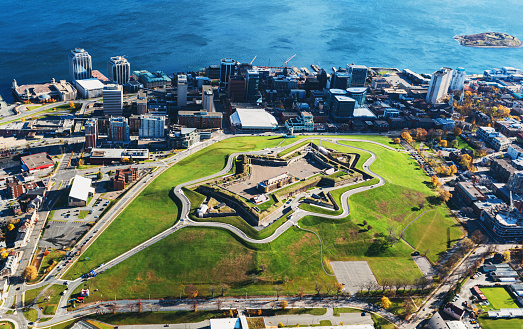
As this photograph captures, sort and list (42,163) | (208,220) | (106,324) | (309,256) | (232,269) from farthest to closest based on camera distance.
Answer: (42,163), (208,220), (309,256), (232,269), (106,324)

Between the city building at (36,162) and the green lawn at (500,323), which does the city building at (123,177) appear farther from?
the green lawn at (500,323)

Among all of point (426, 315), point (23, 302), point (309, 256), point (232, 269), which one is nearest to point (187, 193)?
point (232, 269)

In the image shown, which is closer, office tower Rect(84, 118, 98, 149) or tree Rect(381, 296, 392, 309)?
tree Rect(381, 296, 392, 309)

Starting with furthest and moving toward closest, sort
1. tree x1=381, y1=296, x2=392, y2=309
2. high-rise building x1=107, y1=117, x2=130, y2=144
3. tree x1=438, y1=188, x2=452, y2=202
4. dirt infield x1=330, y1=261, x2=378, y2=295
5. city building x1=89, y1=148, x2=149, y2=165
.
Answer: high-rise building x1=107, y1=117, x2=130, y2=144 < city building x1=89, y1=148, x2=149, y2=165 < tree x1=438, y1=188, x2=452, y2=202 < dirt infield x1=330, y1=261, x2=378, y2=295 < tree x1=381, y1=296, x2=392, y2=309

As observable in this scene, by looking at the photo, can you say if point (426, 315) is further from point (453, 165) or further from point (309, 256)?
point (453, 165)

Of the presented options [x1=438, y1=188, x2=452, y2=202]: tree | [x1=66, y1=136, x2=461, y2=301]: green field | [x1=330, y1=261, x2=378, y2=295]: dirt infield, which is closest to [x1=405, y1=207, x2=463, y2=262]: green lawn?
[x1=66, y1=136, x2=461, y2=301]: green field

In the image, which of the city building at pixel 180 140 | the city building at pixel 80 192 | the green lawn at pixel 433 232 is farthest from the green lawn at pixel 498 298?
the city building at pixel 80 192

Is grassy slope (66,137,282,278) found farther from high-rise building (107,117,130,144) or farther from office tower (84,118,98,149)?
office tower (84,118,98,149)
